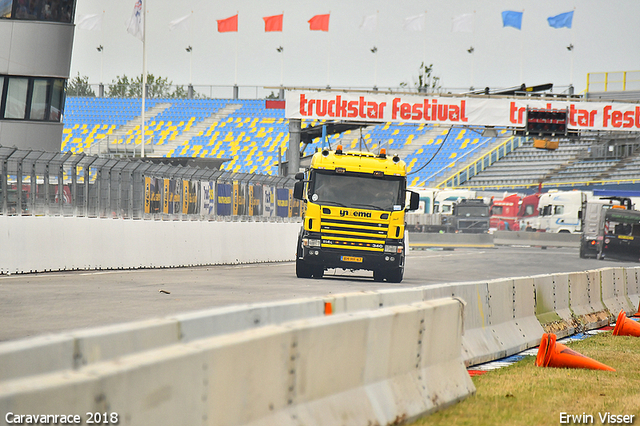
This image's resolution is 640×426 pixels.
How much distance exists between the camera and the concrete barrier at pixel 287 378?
3449mm

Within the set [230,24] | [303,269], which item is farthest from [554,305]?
[230,24]

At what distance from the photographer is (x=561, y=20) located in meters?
57.1

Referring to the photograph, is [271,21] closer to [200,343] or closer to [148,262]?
[148,262]

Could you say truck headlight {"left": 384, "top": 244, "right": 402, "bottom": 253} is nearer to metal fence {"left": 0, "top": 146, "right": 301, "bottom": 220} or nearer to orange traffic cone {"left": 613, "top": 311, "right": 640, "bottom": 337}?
metal fence {"left": 0, "top": 146, "right": 301, "bottom": 220}

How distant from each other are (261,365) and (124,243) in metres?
17.4

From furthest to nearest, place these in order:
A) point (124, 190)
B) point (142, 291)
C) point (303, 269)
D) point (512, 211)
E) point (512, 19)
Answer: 1. point (512, 211)
2. point (512, 19)
3. point (124, 190)
4. point (303, 269)
5. point (142, 291)

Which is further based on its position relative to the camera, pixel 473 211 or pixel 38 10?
pixel 473 211

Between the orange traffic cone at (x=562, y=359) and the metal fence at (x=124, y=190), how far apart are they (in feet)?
40.5

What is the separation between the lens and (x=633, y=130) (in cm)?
4122

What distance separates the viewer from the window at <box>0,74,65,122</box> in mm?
30219

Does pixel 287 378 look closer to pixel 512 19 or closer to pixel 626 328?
pixel 626 328

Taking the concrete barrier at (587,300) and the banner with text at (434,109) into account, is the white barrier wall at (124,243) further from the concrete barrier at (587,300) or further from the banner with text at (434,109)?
the banner with text at (434,109)

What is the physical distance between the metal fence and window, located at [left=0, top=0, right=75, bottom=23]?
934cm

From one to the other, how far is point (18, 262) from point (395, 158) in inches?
343
